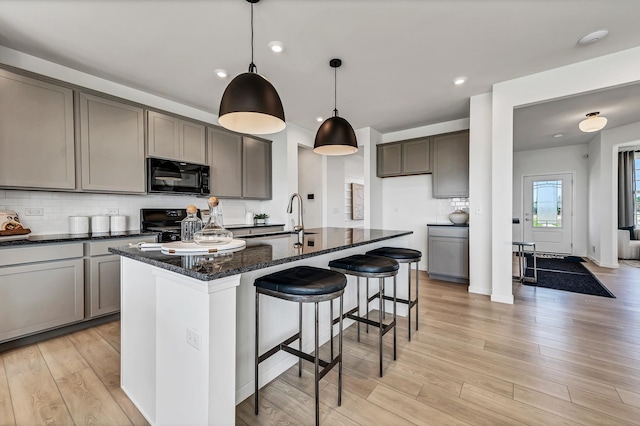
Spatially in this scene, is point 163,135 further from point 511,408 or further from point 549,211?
point 549,211

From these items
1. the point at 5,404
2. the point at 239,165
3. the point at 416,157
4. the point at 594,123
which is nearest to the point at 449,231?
the point at 416,157

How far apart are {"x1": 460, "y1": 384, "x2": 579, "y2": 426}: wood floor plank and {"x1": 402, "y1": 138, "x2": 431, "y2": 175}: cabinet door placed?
363cm

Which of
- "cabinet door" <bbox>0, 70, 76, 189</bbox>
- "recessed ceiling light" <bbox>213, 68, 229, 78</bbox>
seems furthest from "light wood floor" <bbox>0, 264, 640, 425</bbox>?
"recessed ceiling light" <bbox>213, 68, 229, 78</bbox>

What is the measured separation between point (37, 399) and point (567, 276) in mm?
6627

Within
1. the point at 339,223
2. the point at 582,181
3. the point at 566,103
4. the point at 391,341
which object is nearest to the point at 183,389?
the point at 391,341

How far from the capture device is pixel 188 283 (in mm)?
1158

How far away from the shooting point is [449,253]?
14.0 ft

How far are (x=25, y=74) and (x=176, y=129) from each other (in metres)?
1.38

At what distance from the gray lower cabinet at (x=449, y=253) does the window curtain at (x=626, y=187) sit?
474 centimetres

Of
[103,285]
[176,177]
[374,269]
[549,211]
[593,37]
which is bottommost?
[103,285]

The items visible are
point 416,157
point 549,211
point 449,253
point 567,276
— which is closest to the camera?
point 449,253

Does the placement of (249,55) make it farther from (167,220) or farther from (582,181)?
(582,181)

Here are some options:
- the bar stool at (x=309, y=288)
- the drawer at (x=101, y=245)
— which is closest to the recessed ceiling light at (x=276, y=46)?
the bar stool at (x=309, y=288)

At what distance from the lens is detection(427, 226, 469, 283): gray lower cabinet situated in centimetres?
412
